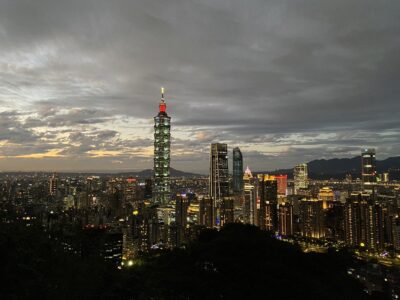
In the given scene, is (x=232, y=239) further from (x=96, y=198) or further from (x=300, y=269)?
(x=96, y=198)

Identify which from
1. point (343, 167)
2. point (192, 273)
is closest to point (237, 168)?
point (343, 167)

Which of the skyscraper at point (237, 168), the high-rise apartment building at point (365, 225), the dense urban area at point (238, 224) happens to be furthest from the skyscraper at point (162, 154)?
the high-rise apartment building at point (365, 225)

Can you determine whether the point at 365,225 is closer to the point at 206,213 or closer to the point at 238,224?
the point at 206,213

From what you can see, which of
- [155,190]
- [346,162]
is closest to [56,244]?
[155,190]

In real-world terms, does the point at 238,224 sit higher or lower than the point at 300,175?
lower

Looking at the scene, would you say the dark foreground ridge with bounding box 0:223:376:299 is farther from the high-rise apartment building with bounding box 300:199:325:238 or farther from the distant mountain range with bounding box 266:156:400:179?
the distant mountain range with bounding box 266:156:400:179
